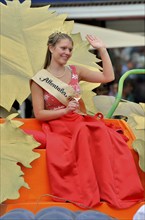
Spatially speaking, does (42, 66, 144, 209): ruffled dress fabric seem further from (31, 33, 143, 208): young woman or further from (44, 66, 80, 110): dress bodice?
(44, 66, 80, 110): dress bodice

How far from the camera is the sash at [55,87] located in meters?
3.33

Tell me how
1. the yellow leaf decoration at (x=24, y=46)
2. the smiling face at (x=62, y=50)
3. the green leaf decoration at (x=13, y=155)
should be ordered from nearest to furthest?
the green leaf decoration at (x=13, y=155) → the smiling face at (x=62, y=50) → the yellow leaf decoration at (x=24, y=46)

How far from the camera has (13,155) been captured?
3.03 meters

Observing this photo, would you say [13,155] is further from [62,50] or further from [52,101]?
[62,50]

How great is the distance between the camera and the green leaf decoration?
115 inches

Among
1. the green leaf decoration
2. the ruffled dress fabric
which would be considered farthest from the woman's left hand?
the green leaf decoration

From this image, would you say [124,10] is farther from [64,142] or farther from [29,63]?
[64,142]

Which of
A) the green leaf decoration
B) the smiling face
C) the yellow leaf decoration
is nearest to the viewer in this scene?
Result: the green leaf decoration

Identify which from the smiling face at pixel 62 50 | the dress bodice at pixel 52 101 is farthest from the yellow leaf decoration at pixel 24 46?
the smiling face at pixel 62 50

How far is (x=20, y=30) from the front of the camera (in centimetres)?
418

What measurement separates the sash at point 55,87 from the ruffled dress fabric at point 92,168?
20 cm

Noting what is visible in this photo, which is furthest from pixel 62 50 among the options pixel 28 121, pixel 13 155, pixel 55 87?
pixel 13 155

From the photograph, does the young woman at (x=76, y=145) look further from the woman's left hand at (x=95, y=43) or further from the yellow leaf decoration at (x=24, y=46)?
the yellow leaf decoration at (x=24, y=46)

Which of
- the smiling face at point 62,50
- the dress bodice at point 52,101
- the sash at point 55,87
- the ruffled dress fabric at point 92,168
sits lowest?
the ruffled dress fabric at point 92,168
